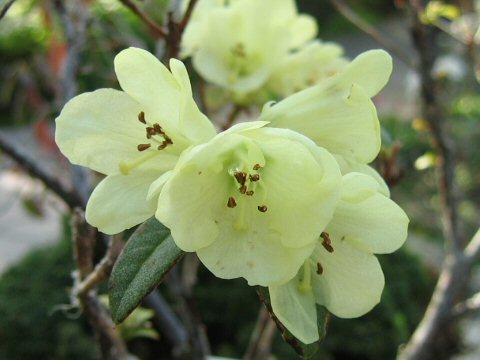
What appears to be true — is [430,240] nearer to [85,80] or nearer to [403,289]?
[403,289]

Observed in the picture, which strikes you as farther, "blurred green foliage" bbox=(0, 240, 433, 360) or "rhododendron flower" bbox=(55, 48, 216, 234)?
"blurred green foliage" bbox=(0, 240, 433, 360)

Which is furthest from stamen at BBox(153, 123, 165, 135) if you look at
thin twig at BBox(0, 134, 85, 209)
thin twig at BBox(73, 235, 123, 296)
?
thin twig at BBox(0, 134, 85, 209)

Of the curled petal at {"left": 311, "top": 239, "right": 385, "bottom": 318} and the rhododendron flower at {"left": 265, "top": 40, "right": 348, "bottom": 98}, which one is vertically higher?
the curled petal at {"left": 311, "top": 239, "right": 385, "bottom": 318}

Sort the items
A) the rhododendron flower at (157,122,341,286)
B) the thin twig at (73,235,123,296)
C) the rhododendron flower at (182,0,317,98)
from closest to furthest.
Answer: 1. the rhododendron flower at (157,122,341,286)
2. the thin twig at (73,235,123,296)
3. the rhododendron flower at (182,0,317,98)

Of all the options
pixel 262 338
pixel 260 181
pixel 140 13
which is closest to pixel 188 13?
pixel 140 13

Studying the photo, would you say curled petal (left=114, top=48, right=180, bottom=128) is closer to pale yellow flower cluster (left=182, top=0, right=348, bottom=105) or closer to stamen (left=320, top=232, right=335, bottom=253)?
stamen (left=320, top=232, right=335, bottom=253)

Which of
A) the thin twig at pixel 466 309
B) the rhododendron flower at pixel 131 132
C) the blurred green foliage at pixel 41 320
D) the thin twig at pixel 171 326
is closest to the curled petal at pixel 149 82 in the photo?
the rhododendron flower at pixel 131 132

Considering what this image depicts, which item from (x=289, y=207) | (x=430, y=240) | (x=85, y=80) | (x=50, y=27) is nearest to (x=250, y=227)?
(x=289, y=207)

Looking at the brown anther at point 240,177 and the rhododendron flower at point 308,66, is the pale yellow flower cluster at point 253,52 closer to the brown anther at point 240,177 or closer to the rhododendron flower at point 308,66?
the rhododendron flower at point 308,66
